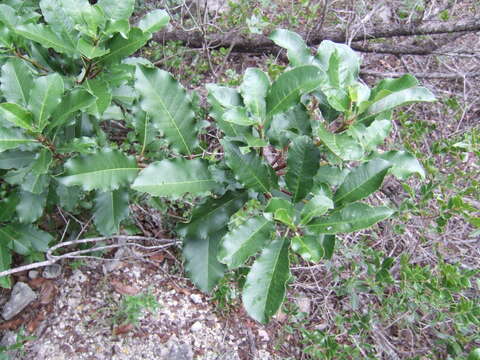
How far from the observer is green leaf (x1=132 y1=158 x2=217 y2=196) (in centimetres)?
113

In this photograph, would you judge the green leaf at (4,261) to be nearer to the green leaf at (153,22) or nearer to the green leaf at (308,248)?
the green leaf at (153,22)

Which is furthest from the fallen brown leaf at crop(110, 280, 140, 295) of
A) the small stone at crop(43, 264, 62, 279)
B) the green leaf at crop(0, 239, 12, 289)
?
the green leaf at crop(0, 239, 12, 289)

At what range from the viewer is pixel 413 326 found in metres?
2.43

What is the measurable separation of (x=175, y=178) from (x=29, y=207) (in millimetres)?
871

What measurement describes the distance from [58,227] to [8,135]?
1.14 meters

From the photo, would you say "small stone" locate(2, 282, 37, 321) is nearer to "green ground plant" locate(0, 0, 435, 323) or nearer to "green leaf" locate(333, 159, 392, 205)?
"green ground plant" locate(0, 0, 435, 323)

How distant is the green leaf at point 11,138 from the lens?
1.28 metres

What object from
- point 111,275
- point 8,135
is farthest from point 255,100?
point 111,275

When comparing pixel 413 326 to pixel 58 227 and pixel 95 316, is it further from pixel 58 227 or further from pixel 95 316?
pixel 58 227

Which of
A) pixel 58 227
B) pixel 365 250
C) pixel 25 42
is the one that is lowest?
pixel 365 250

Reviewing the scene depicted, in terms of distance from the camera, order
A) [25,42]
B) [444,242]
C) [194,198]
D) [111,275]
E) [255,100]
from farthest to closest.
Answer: [444,242]
[194,198]
[111,275]
[25,42]
[255,100]

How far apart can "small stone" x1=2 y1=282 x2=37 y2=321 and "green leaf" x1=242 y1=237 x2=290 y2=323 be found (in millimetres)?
1513

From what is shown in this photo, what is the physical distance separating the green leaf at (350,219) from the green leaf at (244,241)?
5.4 inches

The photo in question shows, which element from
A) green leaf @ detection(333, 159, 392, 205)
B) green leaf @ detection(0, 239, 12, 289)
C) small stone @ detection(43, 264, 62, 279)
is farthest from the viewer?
small stone @ detection(43, 264, 62, 279)
